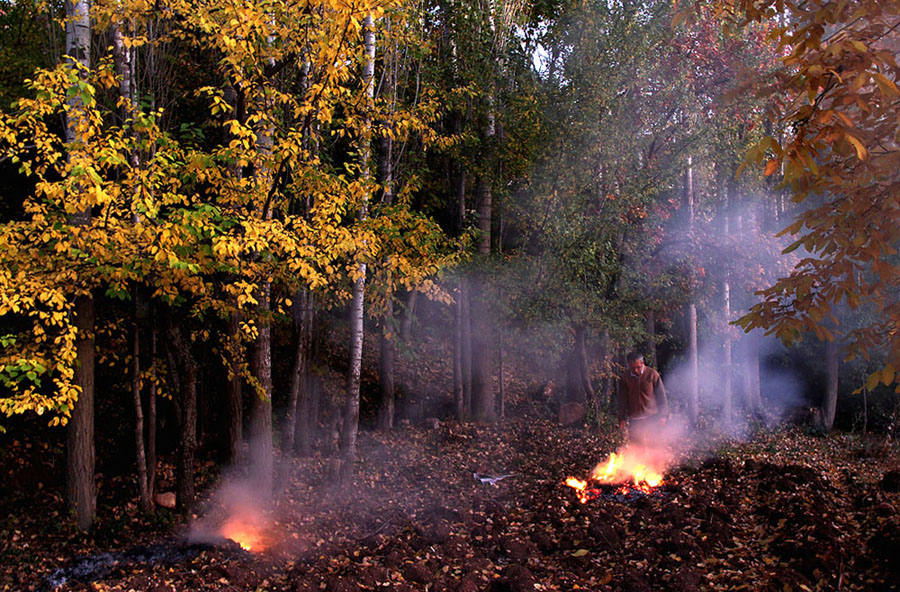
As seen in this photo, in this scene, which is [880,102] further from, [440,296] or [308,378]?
[308,378]

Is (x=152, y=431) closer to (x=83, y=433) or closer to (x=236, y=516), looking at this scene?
(x=83, y=433)

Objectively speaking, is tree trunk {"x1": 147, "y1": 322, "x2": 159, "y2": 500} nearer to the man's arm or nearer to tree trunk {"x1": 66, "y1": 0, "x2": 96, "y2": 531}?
tree trunk {"x1": 66, "y1": 0, "x2": 96, "y2": 531}

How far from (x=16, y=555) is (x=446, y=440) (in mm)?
7345

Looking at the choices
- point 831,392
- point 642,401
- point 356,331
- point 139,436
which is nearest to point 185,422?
point 139,436

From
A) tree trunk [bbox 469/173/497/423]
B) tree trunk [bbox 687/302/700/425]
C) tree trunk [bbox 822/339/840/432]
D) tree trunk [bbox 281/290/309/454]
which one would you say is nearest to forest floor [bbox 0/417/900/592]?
tree trunk [bbox 281/290/309/454]

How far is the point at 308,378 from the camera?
1170 cm

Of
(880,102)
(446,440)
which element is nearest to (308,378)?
(446,440)

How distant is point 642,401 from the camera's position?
400 inches

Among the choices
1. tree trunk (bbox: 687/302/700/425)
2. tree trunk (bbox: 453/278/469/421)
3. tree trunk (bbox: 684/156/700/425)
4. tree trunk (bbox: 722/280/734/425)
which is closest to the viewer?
tree trunk (bbox: 453/278/469/421)

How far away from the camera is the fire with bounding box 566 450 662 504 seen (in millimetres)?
9156

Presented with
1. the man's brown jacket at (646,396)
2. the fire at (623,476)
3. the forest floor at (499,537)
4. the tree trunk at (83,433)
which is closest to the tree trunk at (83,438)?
the tree trunk at (83,433)

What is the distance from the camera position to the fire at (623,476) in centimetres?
916

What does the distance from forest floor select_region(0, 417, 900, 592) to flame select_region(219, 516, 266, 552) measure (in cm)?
12

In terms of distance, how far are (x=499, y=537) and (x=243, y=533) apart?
3.18m
